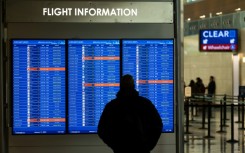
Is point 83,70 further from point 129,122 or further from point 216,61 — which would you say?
point 216,61

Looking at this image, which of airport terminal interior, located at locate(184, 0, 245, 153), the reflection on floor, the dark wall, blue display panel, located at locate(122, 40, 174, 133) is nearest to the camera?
blue display panel, located at locate(122, 40, 174, 133)

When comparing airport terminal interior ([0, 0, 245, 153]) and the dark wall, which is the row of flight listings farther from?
the dark wall

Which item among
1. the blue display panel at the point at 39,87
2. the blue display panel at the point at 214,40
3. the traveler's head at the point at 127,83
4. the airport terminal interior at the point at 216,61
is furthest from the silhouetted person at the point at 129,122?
the blue display panel at the point at 214,40

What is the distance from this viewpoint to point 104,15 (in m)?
7.59

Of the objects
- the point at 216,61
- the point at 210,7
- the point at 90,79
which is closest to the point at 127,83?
the point at 90,79

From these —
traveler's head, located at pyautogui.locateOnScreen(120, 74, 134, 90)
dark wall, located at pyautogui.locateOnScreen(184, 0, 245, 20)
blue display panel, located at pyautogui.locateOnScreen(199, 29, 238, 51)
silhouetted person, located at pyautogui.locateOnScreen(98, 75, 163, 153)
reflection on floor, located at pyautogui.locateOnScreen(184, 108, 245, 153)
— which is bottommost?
reflection on floor, located at pyautogui.locateOnScreen(184, 108, 245, 153)

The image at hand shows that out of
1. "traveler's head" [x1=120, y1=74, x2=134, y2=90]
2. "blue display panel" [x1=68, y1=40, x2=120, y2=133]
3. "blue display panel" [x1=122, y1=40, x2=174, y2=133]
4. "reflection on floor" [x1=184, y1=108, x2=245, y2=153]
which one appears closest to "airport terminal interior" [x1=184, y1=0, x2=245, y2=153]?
"reflection on floor" [x1=184, y1=108, x2=245, y2=153]

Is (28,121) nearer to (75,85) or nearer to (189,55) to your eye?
(75,85)

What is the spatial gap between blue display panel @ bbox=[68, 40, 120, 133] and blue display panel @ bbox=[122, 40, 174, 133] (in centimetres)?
20

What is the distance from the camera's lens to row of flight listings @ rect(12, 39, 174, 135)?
768 centimetres

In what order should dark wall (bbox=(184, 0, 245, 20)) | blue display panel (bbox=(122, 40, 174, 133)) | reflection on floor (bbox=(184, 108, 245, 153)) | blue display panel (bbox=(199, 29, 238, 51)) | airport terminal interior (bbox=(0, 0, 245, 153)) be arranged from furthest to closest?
1. dark wall (bbox=(184, 0, 245, 20))
2. blue display panel (bbox=(199, 29, 238, 51))
3. reflection on floor (bbox=(184, 108, 245, 153))
4. blue display panel (bbox=(122, 40, 174, 133))
5. airport terminal interior (bbox=(0, 0, 245, 153))

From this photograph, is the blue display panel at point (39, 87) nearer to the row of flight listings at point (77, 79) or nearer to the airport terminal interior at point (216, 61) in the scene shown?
the row of flight listings at point (77, 79)

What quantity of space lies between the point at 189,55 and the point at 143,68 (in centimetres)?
2940

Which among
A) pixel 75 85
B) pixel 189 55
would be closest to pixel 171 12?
pixel 75 85
